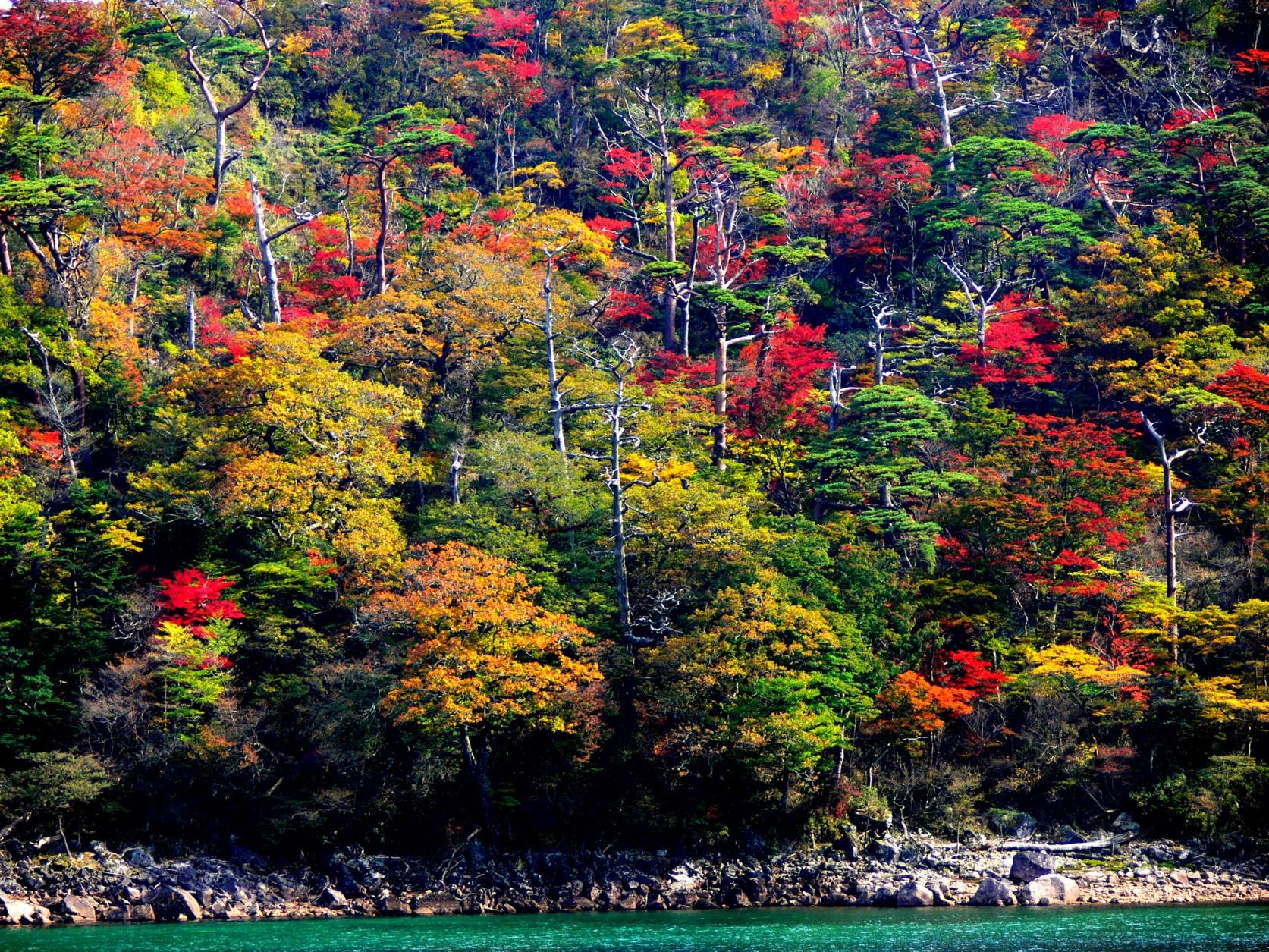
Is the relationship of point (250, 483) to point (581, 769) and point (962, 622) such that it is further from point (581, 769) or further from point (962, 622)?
point (962, 622)

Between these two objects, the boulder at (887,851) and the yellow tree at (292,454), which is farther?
the yellow tree at (292,454)

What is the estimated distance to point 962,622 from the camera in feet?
105

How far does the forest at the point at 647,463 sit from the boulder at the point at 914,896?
2.21 m

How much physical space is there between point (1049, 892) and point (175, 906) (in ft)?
61.0

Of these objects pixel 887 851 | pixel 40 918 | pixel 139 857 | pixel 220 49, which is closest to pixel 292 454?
pixel 139 857

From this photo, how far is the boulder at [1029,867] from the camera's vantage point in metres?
28.2

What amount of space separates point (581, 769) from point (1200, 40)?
36.3 m

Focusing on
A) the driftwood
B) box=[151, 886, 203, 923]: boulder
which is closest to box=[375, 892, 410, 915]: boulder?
box=[151, 886, 203, 923]: boulder

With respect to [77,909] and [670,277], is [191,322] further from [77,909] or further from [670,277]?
[77,909]

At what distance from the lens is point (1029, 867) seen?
28375 mm

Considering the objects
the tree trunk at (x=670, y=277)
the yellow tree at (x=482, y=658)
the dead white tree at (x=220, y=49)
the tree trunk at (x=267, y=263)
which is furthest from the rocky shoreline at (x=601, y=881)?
the dead white tree at (x=220, y=49)

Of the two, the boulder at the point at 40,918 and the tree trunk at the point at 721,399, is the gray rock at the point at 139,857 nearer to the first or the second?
the boulder at the point at 40,918

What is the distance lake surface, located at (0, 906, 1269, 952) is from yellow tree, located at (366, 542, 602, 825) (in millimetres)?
4248

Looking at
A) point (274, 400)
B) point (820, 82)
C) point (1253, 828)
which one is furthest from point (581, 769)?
point (820, 82)
